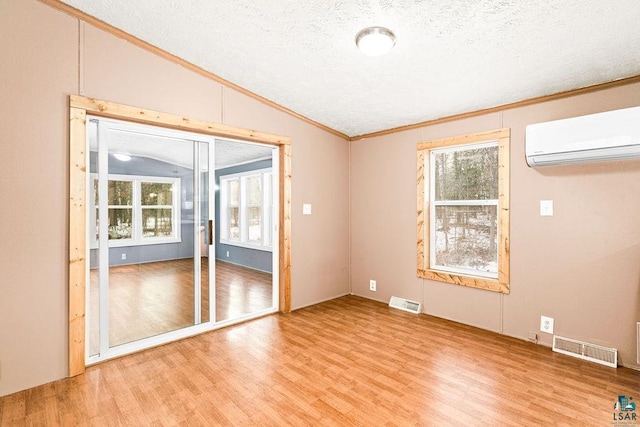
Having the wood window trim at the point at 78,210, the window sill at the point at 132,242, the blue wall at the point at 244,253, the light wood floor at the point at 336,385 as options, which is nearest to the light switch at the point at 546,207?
the light wood floor at the point at 336,385

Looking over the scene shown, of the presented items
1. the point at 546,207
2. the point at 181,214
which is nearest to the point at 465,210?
the point at 546,207

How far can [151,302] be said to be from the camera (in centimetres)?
374

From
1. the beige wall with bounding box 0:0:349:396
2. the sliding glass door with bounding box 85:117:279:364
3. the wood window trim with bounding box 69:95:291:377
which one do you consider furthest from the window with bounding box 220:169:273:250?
the wood window trim with bounding box 69:95:291:377

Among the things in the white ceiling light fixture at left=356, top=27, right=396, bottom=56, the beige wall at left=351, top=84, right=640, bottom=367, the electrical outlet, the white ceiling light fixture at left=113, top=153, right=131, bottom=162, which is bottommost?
the electrical outlet

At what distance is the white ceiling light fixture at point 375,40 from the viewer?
90.1 inches

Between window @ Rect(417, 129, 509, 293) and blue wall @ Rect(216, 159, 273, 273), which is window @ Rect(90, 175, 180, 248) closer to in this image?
window @ Rect(417, 129, 509, 293)

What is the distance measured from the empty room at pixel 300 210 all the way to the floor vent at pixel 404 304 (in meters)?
0.03

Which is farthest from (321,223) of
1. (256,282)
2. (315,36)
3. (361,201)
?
(315,36)

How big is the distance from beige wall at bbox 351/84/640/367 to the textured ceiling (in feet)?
0.99

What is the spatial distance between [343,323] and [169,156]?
2673 millimetres

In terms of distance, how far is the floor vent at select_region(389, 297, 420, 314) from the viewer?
3986mm

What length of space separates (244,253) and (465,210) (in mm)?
4775

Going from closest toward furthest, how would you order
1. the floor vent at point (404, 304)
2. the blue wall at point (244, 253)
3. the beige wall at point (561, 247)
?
1. the beige wall at point (561, 247)
2. the floor vent at point (404, 304)
3. the blue wall at point (244, 253)

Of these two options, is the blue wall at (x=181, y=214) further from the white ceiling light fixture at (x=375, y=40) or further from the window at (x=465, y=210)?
the window at (x=465, y=210)
